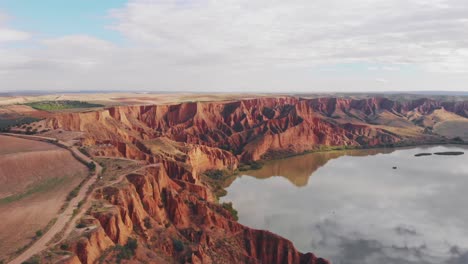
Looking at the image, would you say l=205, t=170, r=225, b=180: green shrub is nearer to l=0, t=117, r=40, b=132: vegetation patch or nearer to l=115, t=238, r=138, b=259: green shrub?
l=0, t=117, r=40, b=132: vegetation patch

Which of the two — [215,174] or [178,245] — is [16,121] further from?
[178,245]

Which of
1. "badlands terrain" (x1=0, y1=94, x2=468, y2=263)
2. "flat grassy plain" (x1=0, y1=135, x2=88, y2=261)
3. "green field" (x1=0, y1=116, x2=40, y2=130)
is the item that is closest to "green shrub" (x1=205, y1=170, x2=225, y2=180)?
"badlands terrain" (x1=0, y1=94, x2=468, y2=263)

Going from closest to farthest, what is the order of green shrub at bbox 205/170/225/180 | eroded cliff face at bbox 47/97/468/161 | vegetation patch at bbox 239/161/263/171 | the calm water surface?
the calm water surface → green shrub at bbox 205/170/225/180 → eroded cliff face at bbox 47/97/468/161 → vegetation patch at bbox 239/161/263/171

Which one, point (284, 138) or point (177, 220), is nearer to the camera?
point (177, 220)

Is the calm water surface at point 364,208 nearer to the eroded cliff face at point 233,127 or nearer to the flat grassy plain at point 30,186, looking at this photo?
the eroded cliff face at point 233,127

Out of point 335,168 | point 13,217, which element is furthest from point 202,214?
point 335,168

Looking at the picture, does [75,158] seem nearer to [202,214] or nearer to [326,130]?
[202,214]
